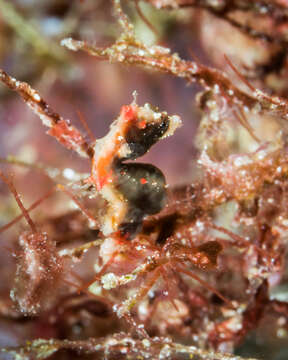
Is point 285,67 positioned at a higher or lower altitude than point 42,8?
lower

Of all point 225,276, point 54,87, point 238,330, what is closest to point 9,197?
point 54,87

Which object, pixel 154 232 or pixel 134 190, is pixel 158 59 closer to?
pixel 134 190

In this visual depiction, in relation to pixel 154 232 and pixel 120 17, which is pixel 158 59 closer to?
pixel 120 17

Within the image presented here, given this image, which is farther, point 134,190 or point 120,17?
point 120,17

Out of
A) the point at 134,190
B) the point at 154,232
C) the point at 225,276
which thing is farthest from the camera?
the point at 225,276

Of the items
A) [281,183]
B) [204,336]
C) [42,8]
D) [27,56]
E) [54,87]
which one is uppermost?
[42,8]

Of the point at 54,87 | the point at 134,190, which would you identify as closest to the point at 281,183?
the point at 134,190

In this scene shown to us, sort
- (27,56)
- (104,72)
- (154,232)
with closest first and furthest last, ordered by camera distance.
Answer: (154,232) < (104,72) < (27,56)

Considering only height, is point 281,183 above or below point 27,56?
below

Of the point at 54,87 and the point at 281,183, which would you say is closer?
the point at 281,183
